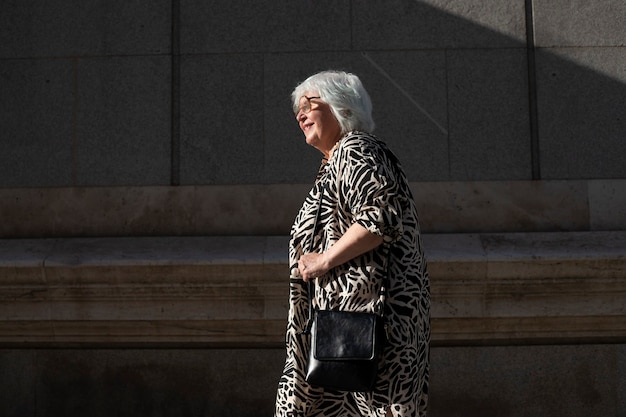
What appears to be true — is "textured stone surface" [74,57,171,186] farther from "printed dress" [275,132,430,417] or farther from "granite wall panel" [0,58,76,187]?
"printed dress" [275,132,430,417]

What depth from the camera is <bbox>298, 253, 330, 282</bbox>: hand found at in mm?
2682

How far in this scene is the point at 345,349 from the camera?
2.54m

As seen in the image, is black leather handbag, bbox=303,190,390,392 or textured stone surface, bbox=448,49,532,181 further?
textured stone surface, bbox=448,49,532,181

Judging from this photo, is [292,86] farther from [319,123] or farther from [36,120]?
[319,123]

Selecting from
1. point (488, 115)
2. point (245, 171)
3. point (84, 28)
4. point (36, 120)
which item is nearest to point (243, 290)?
point (245, 171)

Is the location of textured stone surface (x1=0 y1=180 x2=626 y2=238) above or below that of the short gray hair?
below

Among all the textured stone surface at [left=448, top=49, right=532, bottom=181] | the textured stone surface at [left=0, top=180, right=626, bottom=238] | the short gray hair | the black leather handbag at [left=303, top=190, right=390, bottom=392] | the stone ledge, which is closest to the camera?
the black leather handbag at [left=303, top=190, right=390, bottom=392]

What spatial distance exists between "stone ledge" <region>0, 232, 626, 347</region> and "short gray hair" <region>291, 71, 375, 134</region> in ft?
6.88

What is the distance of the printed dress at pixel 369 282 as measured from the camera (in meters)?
2.64

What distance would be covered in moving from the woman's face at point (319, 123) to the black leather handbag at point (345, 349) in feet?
2.19

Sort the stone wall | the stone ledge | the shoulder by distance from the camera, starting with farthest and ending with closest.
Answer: the stone wall, the stone ledge, the shoulder

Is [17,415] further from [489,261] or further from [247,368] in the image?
[489,261]

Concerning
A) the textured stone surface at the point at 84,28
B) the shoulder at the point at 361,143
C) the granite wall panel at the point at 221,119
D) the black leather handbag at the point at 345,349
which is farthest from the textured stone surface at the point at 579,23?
the black leather handbag at the point at 345,349

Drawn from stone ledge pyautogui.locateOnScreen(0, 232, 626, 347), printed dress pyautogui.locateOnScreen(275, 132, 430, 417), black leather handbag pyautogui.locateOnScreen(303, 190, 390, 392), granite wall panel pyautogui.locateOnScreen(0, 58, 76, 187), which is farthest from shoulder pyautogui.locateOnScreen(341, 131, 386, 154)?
granite wall panel pyautogui.locateOnScreen(0, 58, 76, 187)
